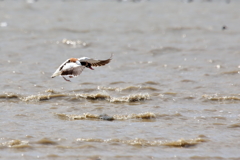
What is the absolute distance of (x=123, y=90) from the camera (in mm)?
11398

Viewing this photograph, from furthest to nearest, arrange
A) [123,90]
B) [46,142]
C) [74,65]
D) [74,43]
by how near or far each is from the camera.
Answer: [74,43] → [123,90] → [74,65] → [46,142]

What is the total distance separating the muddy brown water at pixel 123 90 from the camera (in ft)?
25.0

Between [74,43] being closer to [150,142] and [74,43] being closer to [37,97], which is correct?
[37,97]

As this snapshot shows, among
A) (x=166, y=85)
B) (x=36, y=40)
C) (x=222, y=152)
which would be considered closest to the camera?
(x=222, y=152)

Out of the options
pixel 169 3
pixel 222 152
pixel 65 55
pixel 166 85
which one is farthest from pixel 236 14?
pixel 222 152

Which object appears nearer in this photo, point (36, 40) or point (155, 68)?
Answer: point (155, 68)

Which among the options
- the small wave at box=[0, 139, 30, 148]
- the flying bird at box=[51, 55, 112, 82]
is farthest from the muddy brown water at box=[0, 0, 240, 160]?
the flying bird at box=[51, 55, 112, 82]

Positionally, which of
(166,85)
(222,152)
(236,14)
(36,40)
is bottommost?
(222,152)

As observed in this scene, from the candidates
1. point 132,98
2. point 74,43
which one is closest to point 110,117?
point 132,98

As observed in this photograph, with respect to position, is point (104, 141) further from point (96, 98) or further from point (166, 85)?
point (166, 85)

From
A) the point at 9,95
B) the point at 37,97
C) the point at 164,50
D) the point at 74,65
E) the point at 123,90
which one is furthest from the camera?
the point at 164,50

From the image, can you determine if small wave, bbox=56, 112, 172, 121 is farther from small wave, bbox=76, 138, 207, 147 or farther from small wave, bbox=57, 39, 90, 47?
small wave, bbox=57, 39, 90, 47

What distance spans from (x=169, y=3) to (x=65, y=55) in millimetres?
15645

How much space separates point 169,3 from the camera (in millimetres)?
30000
